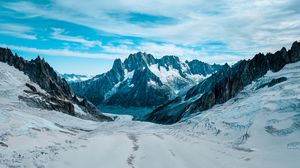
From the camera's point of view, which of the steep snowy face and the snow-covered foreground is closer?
the snow-covered foreground

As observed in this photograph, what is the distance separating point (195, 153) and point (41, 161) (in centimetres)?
1460

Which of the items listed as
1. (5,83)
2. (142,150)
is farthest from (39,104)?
(142,150)

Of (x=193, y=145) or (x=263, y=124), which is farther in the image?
(x=263, y=124)

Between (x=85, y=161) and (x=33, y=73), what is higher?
(x=33, y=73)

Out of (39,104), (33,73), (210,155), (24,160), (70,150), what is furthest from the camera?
(33,73)

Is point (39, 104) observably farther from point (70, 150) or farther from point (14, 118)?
point (70, 150)

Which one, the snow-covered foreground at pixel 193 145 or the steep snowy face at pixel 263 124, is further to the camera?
the steep snowy face at pixel 263 124

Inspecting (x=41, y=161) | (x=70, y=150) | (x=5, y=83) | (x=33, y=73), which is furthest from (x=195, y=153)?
(x=33, y=73)

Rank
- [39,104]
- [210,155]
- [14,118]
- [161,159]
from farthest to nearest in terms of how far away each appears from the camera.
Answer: [39,104], [14,118], [210,155], [161,159]

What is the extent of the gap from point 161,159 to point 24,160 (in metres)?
10.4

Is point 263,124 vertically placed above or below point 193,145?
above

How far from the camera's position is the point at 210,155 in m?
32.7

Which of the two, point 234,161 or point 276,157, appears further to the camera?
point 276,157

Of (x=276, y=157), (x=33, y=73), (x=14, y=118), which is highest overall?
(x=33, y=73)
